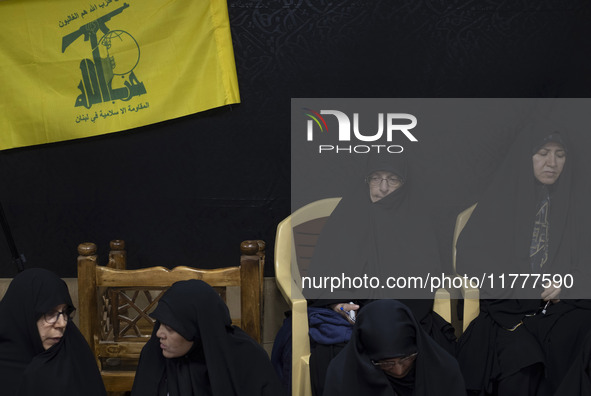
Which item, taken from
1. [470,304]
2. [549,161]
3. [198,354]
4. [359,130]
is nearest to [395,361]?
[198,354]

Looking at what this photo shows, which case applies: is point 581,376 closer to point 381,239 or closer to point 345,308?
point 345,308

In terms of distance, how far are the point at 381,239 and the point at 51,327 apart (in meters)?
1.64

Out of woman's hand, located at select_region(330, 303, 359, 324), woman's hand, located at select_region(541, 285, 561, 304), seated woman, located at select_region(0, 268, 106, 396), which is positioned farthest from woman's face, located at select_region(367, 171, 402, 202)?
seated woman, located at select_region(0, 268, 106, 396)

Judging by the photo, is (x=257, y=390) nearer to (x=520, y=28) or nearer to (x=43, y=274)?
(x=43, y=274)

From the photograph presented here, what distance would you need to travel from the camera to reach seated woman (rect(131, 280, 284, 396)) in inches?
94.4

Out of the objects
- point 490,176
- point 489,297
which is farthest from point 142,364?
point 490,176

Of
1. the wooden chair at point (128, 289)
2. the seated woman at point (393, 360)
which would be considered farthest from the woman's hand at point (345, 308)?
the seated woman at point (393, 360)

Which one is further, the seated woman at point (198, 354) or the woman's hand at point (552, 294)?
the woman's hand at point (552, 294)

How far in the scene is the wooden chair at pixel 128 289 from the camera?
3168 mm

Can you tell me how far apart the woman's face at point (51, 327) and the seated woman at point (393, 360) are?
41.6 inches

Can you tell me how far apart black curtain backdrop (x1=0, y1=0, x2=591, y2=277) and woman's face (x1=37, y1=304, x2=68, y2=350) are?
51.4 inches

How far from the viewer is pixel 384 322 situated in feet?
7.63

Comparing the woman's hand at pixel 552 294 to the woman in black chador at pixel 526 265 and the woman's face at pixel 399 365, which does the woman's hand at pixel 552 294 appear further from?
the woman's face at pixel 399 365

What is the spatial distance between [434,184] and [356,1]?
1065 millimetres
